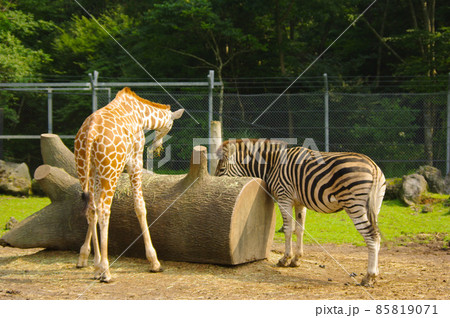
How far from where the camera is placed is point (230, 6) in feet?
66.1

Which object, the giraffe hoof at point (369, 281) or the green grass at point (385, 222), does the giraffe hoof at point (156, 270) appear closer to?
the giraffe hoof at point (369, 281)

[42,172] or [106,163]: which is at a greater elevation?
[106,163]

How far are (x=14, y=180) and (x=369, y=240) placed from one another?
1051 cm

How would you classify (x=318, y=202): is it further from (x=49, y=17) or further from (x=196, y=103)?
(x=49, y=17)

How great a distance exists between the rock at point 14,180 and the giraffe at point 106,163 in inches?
310

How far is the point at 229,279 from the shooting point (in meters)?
6.24

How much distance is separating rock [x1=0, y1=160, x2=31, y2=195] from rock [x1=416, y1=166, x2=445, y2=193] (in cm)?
994

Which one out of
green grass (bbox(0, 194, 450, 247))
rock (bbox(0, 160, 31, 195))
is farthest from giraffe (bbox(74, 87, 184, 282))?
rock (bbox(0, 160, 31, 195))

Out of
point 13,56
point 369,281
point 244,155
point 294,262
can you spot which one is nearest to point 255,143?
point 244,155

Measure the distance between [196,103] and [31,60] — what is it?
713cm

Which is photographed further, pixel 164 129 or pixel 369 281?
pixel 164 129

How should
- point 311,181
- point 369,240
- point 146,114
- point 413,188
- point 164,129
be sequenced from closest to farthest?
point 369,240, point 311,181, point 146,114, point 164,129, point 413,188

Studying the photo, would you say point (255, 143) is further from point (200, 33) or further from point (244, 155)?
point (200, 33)

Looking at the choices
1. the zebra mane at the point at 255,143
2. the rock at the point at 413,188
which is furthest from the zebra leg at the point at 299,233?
the rock at the point at 413,188
